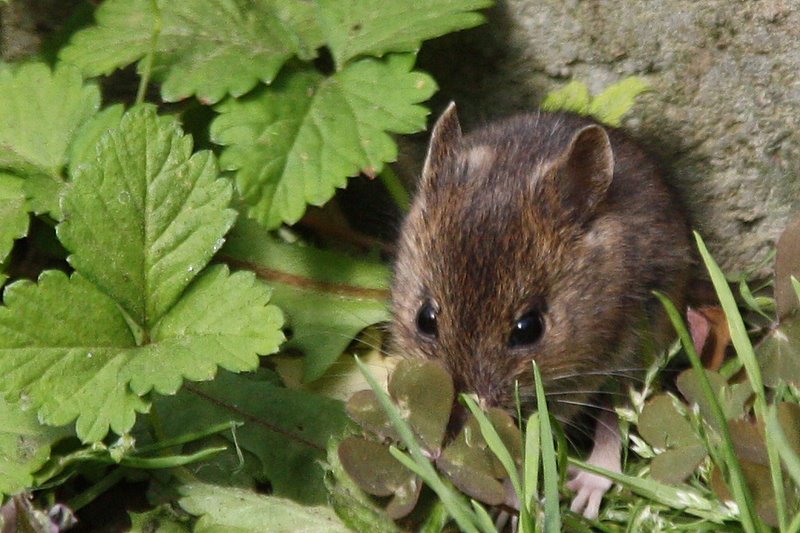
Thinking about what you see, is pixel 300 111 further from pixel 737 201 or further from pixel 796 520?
pixel 796 520

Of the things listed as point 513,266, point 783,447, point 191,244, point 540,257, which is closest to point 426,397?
point 513,266

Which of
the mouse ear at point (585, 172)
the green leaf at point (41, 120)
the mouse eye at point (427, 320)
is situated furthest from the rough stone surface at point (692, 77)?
the green leaf at point (41, 120)

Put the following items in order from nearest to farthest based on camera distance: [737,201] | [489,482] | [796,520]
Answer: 1. [796,520]
2. [489,482]
3. [737,201]

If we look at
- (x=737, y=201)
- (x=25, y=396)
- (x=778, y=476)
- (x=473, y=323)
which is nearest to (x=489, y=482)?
(x=473, y=323)

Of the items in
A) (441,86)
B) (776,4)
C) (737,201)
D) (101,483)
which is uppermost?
(776,4)

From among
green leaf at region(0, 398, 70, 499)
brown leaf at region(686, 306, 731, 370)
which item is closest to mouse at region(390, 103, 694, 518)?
brown leaf at region(686, 306, 731, 370)

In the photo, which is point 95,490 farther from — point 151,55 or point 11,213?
point 151,55
